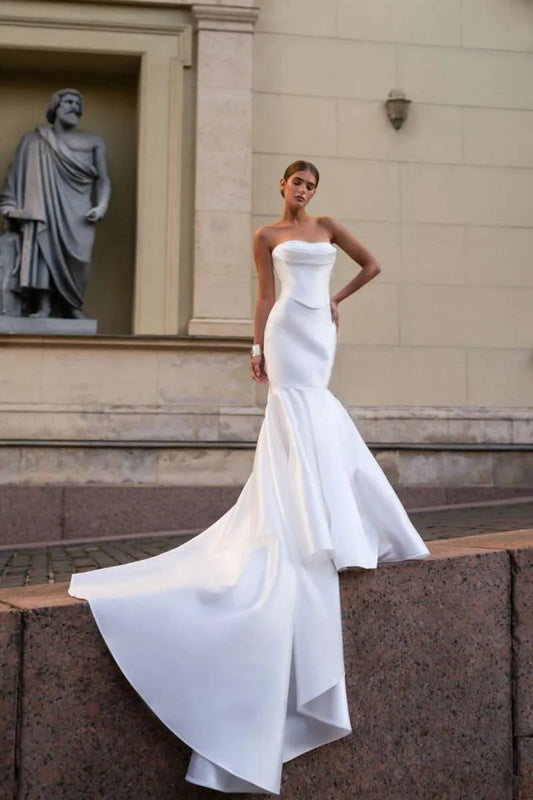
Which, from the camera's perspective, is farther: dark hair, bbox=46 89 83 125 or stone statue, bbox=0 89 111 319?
dark hair, bbox=46 89 83 125

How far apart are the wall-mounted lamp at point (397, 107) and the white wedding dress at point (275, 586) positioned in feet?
20.0

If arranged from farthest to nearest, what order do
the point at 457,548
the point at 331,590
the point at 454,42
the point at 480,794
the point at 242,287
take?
the point at 454,42, the point at 242,287, the point at 457,548, the point at 480,794, the point at 331,590

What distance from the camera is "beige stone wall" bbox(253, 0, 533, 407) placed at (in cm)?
973

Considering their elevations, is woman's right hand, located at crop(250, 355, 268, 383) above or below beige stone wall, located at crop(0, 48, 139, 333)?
below

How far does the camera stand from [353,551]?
377cm

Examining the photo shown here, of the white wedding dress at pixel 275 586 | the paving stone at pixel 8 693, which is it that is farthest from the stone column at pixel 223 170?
the paving stone at pixel 8 693

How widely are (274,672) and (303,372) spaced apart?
55.9 inches

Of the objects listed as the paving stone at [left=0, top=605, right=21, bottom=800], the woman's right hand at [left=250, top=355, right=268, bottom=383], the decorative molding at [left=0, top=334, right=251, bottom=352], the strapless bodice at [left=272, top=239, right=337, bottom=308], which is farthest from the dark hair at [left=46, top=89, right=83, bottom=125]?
the paving stone at [left=0, top=605, right=21, bottom=800]

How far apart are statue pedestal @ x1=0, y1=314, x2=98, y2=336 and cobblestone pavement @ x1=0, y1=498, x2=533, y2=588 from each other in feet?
7.79

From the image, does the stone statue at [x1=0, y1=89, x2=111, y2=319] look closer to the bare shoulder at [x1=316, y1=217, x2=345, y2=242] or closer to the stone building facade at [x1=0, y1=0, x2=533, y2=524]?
the stone building facade at [x1=0, y1=0, x2=533, y2=524]

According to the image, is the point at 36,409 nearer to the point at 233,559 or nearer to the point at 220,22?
the point at 220,22

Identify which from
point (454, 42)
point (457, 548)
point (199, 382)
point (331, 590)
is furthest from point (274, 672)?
point (454, 42)

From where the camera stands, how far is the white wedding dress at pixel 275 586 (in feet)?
11.1

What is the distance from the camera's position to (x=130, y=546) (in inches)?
277
